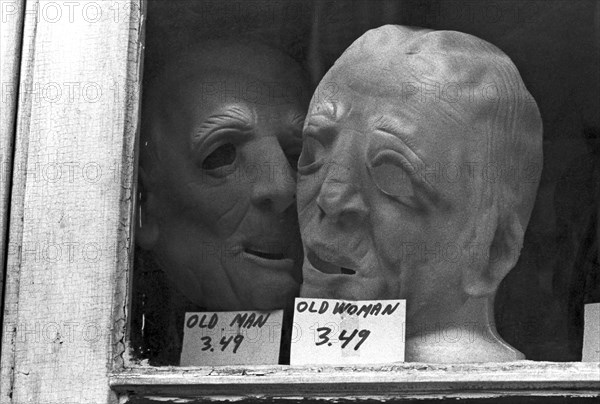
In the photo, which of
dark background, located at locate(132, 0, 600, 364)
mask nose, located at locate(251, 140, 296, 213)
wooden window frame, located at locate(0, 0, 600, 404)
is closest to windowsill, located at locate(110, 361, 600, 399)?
wooden window frame, located at locate(0, 0, 600, 404)

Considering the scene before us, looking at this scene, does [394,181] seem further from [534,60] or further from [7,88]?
[7,88]

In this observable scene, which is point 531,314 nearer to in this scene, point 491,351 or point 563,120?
point 491,351

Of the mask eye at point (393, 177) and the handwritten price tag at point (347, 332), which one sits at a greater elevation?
the mask eye at point (393, 177)

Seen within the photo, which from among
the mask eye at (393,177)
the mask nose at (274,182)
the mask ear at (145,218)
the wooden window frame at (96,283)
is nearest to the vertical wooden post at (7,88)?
the wooden window frame at (96,283)

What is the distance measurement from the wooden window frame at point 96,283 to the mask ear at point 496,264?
163 millimetres

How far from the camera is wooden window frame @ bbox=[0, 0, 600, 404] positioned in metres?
1.08

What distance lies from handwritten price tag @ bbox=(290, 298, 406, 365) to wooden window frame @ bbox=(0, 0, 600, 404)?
49 mm

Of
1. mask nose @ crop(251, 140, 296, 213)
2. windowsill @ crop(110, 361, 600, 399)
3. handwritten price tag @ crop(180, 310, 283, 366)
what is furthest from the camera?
mask nose @ crop(251, 140, 296, 213)

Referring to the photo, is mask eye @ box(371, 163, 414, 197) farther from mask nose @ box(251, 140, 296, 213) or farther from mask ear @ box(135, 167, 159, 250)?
mask ear @ box(135, 167, 159, 250)

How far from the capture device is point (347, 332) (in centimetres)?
119

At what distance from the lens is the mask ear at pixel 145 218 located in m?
1.20

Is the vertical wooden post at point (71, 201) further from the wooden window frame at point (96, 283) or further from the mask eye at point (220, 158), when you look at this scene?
the mask eye at point (220, 158)

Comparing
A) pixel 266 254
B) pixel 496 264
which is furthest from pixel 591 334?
pixel 266 254

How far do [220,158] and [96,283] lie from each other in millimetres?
258
